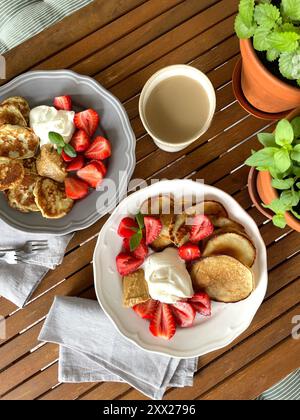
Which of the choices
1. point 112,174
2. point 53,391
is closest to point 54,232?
point 112,174

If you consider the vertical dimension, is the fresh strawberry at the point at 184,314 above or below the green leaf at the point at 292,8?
below

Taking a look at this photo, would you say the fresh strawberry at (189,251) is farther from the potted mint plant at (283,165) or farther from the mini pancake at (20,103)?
the mini pancake at (20,103)

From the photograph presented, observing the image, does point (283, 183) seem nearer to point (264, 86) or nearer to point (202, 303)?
point (264, 86)

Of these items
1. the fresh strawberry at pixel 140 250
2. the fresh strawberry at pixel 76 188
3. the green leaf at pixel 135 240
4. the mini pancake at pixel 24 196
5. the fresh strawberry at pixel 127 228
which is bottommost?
the fresh strawberry at pixel 140 250

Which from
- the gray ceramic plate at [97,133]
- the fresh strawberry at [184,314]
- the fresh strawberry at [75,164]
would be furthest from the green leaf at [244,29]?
the fresh strawberry at [184,314]

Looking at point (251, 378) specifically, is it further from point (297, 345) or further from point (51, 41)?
point (51, 41)

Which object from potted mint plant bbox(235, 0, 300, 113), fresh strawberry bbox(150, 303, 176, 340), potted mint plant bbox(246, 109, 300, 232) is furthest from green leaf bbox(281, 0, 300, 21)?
fresh strawberry bbox(150, 303, 176, 340)
